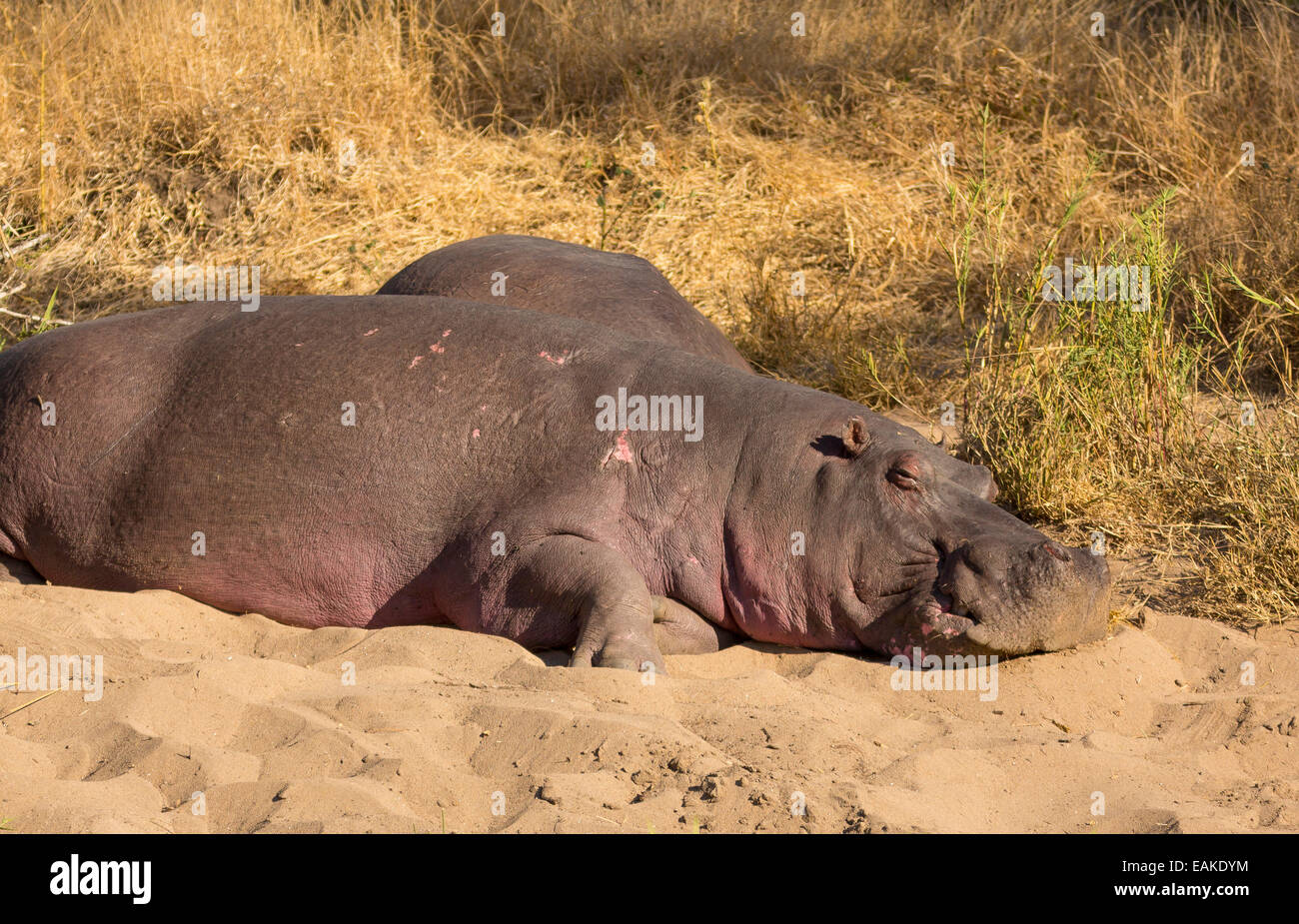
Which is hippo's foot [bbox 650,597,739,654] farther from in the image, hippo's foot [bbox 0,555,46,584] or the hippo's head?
hippo's foot [bbox 0,555,46,584]

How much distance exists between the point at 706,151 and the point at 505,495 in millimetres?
5345

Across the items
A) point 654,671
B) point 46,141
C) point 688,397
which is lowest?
point 654,671

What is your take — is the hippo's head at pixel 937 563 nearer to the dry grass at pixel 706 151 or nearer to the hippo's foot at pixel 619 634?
the hippo's foot at pixel 619 634

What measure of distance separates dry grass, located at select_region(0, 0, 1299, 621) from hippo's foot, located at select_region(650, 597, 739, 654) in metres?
2.54

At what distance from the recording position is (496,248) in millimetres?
6316

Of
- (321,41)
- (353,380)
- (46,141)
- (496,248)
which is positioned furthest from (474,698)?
(321,41)

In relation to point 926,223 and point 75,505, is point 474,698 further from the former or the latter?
point 926,223

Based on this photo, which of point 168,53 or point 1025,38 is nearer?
point 168,53

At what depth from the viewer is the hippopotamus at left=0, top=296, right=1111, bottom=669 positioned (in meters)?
4.40

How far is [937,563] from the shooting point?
4.41 m

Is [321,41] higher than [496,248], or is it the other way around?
[321,41]

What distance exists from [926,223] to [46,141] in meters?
5.22

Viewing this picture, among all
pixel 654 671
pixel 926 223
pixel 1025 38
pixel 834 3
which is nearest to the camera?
pixel 654 671

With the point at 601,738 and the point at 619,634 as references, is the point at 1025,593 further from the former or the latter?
the point at 601,738
